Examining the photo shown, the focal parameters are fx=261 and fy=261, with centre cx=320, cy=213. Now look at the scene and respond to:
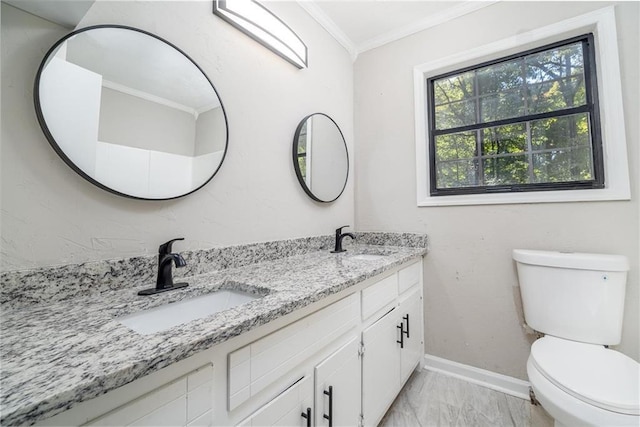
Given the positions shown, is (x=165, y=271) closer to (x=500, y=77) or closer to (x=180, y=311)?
(x=180, y=311)

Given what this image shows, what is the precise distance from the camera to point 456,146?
1.85 metres

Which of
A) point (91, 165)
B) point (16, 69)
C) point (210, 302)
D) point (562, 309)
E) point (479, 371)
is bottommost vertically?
point (479, 371)

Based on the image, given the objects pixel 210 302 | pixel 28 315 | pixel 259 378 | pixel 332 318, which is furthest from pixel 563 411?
pixel 28 315

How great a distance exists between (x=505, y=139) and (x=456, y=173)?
346 mm

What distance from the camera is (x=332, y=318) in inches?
36.3

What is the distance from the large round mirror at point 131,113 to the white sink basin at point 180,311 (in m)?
0.39

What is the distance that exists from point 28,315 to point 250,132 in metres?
1.00

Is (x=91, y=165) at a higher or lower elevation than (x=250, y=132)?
lower

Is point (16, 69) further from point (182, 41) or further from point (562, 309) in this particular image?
point (562, 309)

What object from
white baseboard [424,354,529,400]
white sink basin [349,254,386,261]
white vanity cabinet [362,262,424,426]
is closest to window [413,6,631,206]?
white sink basin [349,254,386,261]

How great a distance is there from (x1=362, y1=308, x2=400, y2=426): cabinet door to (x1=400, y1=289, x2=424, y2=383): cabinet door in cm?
9

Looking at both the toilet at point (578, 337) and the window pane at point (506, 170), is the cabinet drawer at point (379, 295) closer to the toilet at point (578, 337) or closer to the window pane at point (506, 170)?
the toilet at point (578, 337)

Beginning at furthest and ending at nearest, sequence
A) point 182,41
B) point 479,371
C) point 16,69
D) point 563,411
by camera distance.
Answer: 1. point 479,371
2. point 182,41
3. point 563,411
4. point 16,69

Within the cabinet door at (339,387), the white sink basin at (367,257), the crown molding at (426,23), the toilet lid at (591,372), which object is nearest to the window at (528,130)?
the crown molding at (426,23)
